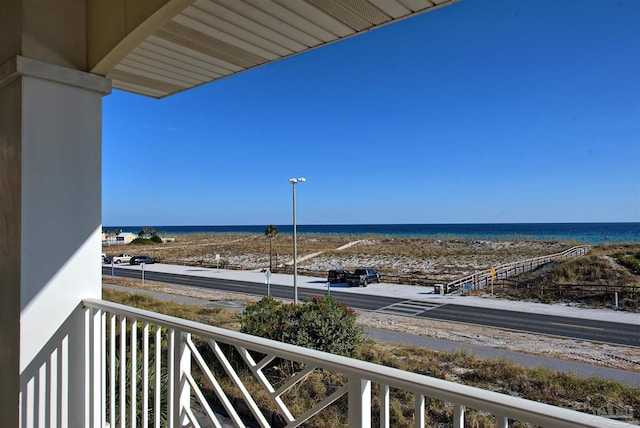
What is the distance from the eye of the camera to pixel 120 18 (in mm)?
1644

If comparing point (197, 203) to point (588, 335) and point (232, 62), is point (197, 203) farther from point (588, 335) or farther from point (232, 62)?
point (232, 62)

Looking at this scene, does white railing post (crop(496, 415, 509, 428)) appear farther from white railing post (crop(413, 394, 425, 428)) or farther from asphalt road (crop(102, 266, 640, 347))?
asphalt road (crop(102, 266, 640, 347))

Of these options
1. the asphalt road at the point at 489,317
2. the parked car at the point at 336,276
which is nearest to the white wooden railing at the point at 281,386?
the asphalt road at the point at 489,317

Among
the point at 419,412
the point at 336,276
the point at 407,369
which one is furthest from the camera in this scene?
the point at 336,276

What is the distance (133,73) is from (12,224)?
102 cm

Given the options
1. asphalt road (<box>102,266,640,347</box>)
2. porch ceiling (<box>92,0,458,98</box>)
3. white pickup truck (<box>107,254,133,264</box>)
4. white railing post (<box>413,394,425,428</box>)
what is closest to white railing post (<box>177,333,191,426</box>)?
white railing post (<box>413,394,425,428</box>)

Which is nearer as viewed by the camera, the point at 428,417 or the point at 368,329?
the point at 428,417

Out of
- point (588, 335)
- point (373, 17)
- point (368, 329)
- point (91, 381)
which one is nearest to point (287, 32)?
point (373, 17)

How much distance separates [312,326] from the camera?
636 cm

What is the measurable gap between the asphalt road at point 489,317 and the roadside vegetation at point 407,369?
458 centimetres

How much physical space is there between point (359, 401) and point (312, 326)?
572 centimetres

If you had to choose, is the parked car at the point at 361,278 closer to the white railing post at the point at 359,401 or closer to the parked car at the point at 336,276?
the parked car at the point at 336,276

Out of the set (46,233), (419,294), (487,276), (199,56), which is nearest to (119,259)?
(419,294)

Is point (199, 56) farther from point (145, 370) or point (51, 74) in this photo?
point (145, 370)
